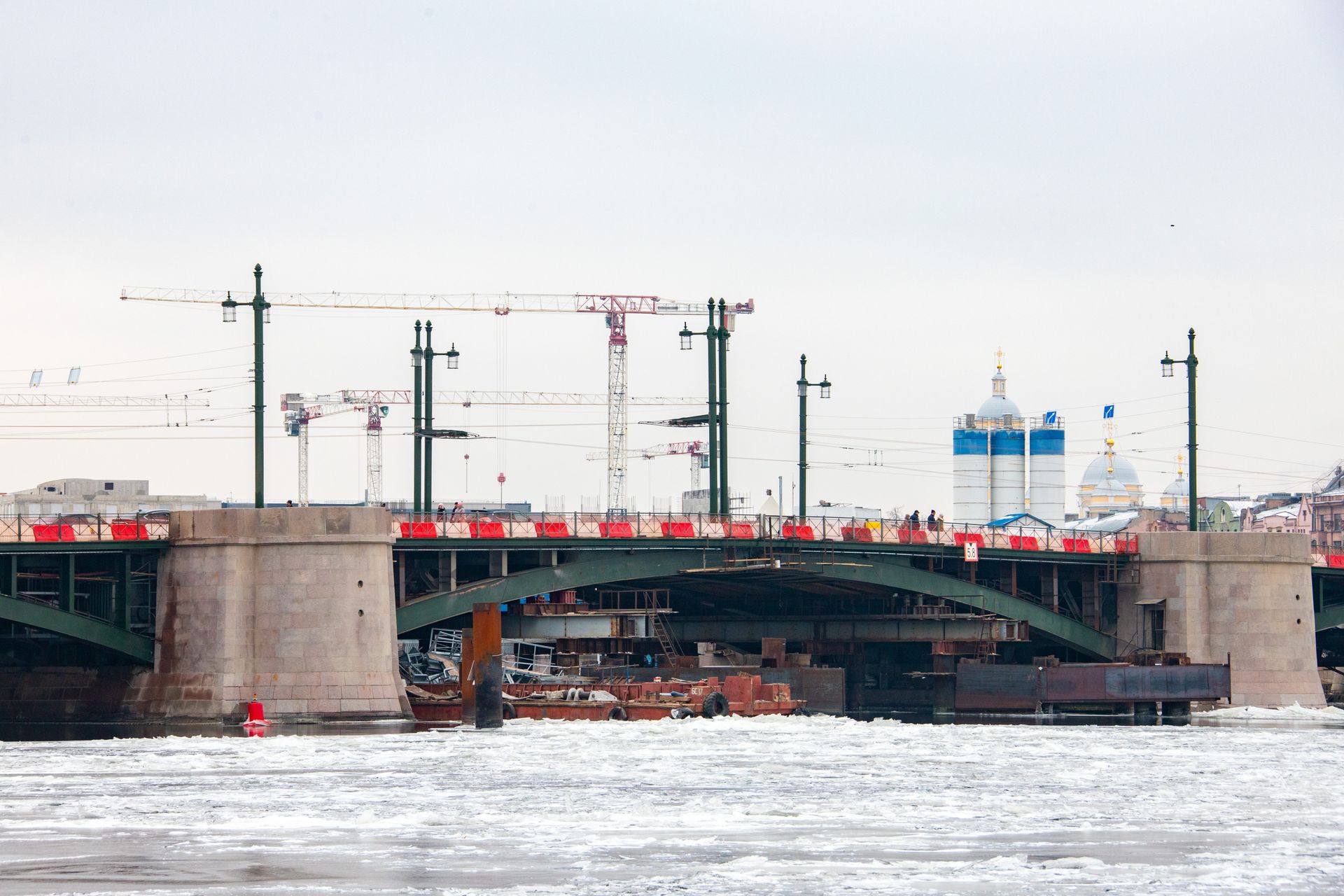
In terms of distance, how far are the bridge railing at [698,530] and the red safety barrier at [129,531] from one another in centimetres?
859

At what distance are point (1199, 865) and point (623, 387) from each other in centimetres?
13813

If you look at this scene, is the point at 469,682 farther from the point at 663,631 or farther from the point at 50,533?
the point at 663,631

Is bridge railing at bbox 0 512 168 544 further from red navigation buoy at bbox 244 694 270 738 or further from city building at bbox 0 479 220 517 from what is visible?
city building at bbox 0 479 220 517

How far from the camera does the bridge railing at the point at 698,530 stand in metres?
71.4

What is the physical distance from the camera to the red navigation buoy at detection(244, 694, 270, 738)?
59.9 metres

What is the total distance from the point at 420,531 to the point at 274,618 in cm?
788

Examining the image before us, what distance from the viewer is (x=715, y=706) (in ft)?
225

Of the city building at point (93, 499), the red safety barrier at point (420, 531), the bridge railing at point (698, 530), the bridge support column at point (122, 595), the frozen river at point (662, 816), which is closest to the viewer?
the frozen river at point (662, 816)

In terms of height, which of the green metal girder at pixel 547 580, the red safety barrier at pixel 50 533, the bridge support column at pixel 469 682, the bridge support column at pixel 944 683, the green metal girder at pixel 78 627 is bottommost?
the bridge support column at pixel 944 683

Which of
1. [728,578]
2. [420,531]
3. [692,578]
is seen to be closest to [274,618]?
[420,531]

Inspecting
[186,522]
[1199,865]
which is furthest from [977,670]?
[1199,865]

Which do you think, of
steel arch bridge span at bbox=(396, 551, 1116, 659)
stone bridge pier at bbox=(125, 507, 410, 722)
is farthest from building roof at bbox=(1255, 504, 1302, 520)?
stone bridge pier at bbox=(125, 507, 410, 722)

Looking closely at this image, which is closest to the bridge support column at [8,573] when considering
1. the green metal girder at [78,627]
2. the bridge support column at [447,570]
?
the green metal girder at [78,627]

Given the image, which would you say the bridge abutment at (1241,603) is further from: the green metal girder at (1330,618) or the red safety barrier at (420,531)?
the red safety barrier at (420,531)
